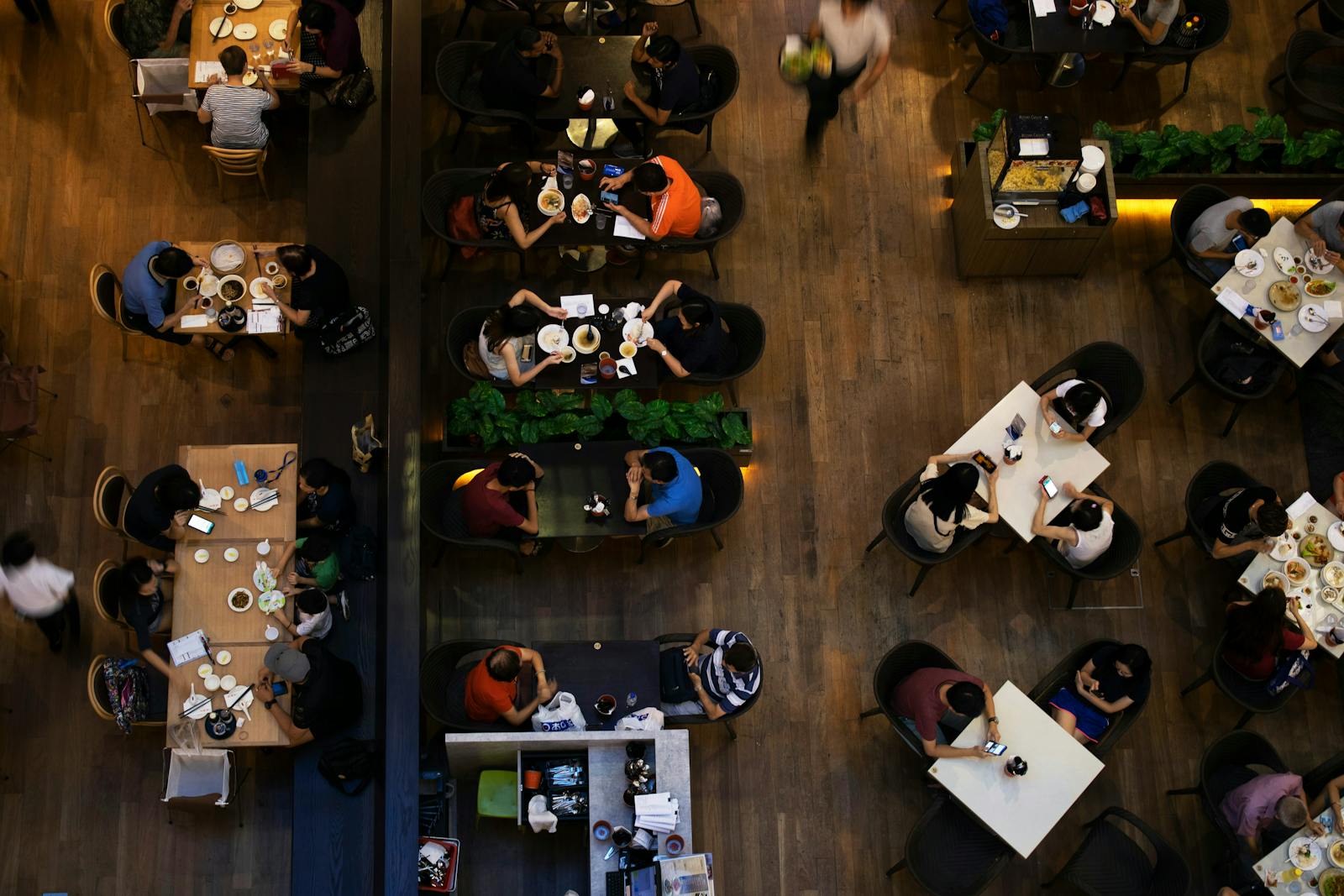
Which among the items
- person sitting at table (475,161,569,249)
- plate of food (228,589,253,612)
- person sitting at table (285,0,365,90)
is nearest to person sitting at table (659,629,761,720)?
plate of food (228,589,253,612)

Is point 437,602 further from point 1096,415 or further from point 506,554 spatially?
point 1096,415

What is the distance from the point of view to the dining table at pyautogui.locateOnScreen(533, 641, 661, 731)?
21.1ft

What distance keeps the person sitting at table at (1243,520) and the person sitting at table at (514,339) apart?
14.4 feet

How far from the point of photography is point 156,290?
23.2 feet

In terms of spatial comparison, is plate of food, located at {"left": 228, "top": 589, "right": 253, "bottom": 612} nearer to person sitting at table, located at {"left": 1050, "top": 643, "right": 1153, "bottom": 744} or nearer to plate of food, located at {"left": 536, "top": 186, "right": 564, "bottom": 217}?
plate of food, located at {"left": 536, "top": 186, "right": 564, "bottom": 217}

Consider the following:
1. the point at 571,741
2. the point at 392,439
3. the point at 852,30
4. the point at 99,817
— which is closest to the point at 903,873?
the point at 571,741

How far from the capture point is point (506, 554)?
746 centimetres

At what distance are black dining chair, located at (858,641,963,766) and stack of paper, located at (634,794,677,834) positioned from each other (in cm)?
142

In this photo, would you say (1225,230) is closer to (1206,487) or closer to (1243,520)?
(1206,487)

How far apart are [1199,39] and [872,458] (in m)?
4.15

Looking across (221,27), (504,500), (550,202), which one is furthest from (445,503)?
(221,27)

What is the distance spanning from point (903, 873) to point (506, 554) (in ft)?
11.0

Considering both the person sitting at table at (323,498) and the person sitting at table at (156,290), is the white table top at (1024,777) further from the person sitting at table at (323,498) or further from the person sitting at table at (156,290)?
the person sitting at table at (156,290)

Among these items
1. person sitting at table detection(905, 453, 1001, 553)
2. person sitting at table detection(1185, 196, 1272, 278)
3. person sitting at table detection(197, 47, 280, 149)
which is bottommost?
person sitting at table detection(905, 453, 1001, 553)
